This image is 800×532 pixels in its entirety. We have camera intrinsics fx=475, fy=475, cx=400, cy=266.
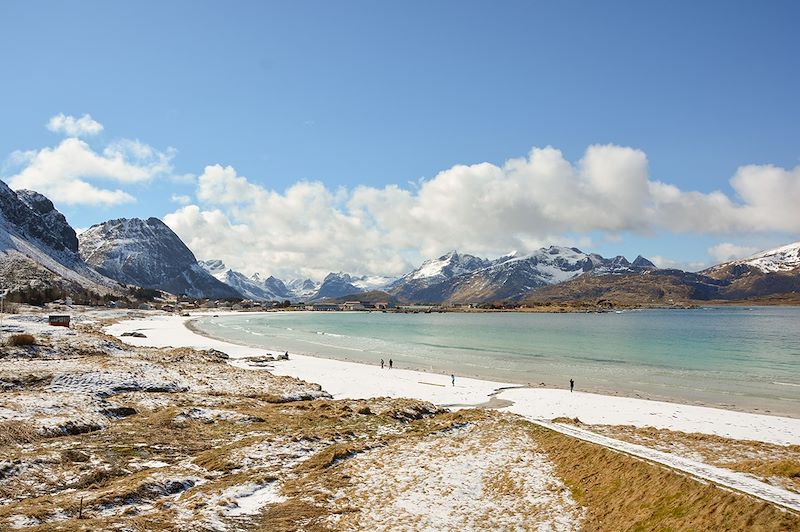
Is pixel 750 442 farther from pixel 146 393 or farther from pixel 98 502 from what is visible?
pixel 146 393

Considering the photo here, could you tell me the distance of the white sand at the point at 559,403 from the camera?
33594 millimetres

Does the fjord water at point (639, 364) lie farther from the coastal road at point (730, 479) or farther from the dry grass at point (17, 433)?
the dry grass at point (17, 433)

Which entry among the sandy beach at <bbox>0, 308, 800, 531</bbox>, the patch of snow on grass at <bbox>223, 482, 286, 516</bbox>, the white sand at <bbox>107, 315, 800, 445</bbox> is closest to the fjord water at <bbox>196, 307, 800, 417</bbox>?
the white sand at <bbox>107, 315, 800, 445</bbox>

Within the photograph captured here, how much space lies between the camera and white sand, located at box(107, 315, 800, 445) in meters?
33.6

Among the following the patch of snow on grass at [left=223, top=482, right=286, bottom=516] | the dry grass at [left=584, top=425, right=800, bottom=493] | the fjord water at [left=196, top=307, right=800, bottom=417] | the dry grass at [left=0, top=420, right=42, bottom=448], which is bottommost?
the fjord water at [left=196, top=307, right=800, bottom=417]

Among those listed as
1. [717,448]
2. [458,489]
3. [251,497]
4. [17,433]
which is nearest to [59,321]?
[17,433]

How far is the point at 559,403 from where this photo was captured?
137ft

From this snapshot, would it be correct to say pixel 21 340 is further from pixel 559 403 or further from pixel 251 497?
pixel 559 403

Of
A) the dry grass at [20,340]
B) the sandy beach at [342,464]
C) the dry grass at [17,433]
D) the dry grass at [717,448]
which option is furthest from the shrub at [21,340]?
the dry grass at [717,448]

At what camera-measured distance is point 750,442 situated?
89.1 feet

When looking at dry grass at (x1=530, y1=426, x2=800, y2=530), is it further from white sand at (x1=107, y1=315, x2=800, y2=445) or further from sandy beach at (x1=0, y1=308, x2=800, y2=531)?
white sand at (x1=107, y1=315, x2=800, y2=445)

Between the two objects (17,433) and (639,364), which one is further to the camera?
(639,364)

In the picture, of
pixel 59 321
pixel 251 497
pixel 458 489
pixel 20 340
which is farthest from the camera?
pixel 59 321

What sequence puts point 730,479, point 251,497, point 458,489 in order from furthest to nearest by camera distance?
1. point 458,489
2. point 251,497
3. point 730,479
